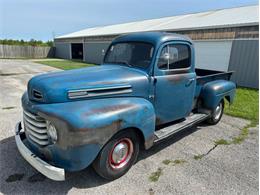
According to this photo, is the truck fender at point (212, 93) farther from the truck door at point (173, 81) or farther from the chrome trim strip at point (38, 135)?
the chrome trim strip at point (38, 135)

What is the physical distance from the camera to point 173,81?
4.00 m

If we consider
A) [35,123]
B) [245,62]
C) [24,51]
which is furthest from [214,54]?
[24,51]

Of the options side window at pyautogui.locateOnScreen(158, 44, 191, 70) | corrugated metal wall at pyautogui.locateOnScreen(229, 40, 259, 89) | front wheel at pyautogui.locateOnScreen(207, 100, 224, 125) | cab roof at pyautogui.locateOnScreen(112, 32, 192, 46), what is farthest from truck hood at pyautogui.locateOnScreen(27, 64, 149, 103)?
corrugated metal wall at pyautogui.locateOnScreen(229, 40, 259, 89)

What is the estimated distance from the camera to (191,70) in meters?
4.45

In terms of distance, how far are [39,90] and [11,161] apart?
145 centimetres

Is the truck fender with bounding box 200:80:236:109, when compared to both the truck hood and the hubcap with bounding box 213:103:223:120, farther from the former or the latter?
the truck hood

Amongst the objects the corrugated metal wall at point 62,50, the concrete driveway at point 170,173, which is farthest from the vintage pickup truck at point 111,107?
A: the corrugated metal wall at point 62,50

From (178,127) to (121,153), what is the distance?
151 centimetres

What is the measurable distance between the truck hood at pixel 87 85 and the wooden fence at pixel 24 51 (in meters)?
33.8

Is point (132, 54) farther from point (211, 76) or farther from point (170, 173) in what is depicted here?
point (211, 76)

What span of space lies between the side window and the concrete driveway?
5.29 ft

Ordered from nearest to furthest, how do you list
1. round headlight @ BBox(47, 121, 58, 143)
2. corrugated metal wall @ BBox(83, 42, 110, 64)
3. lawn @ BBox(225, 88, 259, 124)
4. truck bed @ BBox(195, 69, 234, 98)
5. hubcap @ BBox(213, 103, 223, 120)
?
round headlight @ BBox(47, 121, 58, 143) < truck bed @ BBox(195, 69, 234, 98) < hubcap @ BBox(213, 103, 223, 120) < lawn @ BBox(225, 88, 259, 124) < corrugated metal wall @ BBox(83, 42, 110, 64)

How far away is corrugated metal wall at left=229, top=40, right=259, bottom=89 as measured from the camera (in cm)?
1076

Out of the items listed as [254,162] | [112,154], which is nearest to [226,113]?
[254,162]
